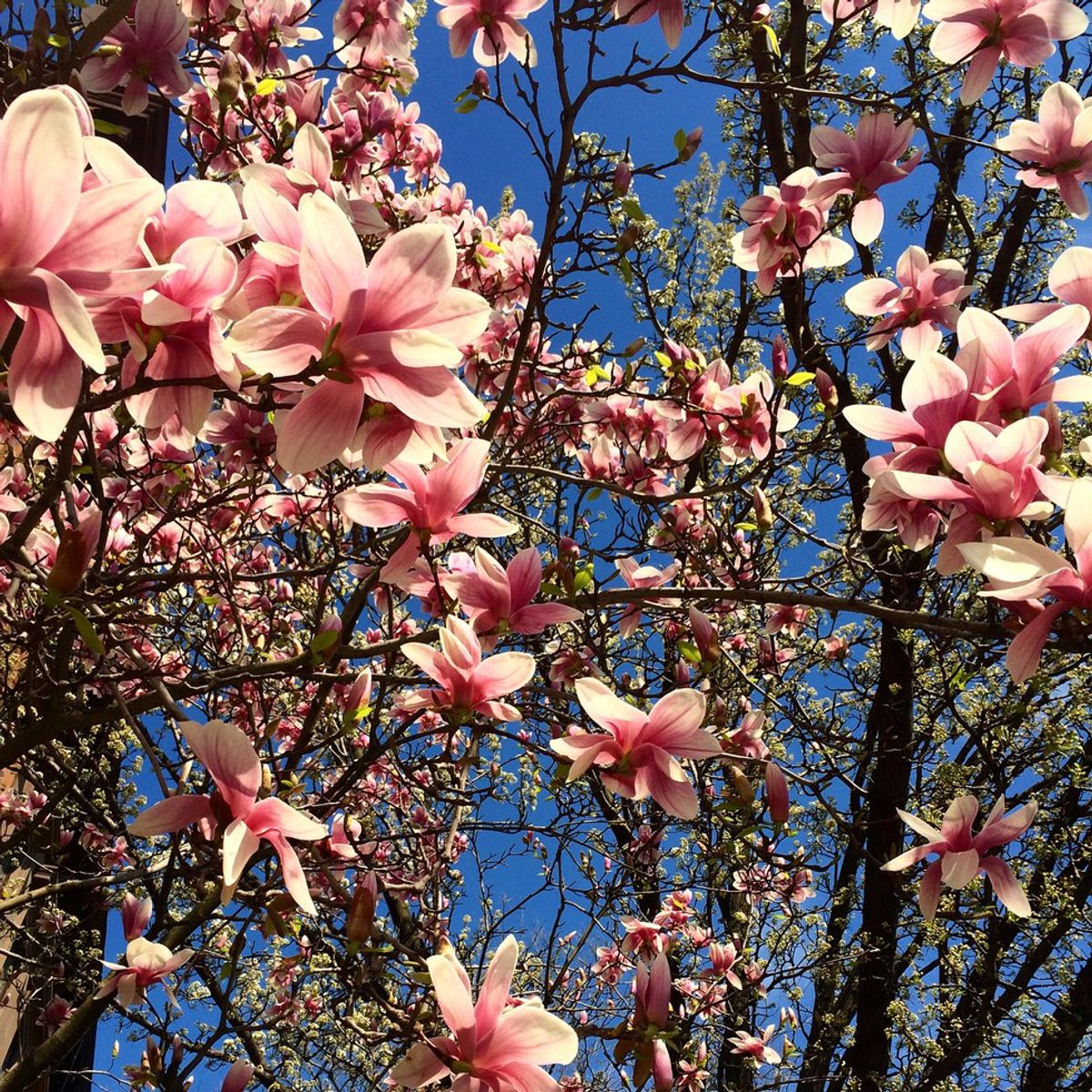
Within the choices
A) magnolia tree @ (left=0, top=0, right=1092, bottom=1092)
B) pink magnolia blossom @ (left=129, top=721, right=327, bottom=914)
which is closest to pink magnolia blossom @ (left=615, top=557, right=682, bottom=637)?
magnolia tree @ (left=0, top=0, right=1092, bottom=1092)

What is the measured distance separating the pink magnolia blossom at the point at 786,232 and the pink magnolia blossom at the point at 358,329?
4.62 feet

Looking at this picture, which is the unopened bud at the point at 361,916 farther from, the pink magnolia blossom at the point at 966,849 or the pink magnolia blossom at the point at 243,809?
the pink magnolia blossom at the point at 966,849

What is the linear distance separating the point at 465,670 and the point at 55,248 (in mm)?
850

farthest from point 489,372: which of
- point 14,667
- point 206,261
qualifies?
point 14,667

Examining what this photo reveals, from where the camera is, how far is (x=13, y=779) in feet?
24.9

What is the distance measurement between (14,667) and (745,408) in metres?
6.15

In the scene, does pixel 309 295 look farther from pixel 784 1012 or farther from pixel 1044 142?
pixel 784 1012

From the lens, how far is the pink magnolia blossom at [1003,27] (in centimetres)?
185

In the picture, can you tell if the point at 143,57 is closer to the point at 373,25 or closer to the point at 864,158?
the point at 373,25

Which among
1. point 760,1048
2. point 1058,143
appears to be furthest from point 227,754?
point 760,1048

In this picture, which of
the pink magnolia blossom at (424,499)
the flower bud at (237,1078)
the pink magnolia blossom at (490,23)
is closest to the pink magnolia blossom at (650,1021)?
the pink magnolia blossom at (424,499)

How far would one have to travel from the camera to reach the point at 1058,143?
6.20 feet

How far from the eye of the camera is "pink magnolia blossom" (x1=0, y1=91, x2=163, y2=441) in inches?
29.1

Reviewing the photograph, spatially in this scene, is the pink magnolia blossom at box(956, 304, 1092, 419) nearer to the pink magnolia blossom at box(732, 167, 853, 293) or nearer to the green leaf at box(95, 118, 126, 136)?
the pink magnolia blossom at box(732, 167, 853, 293)
